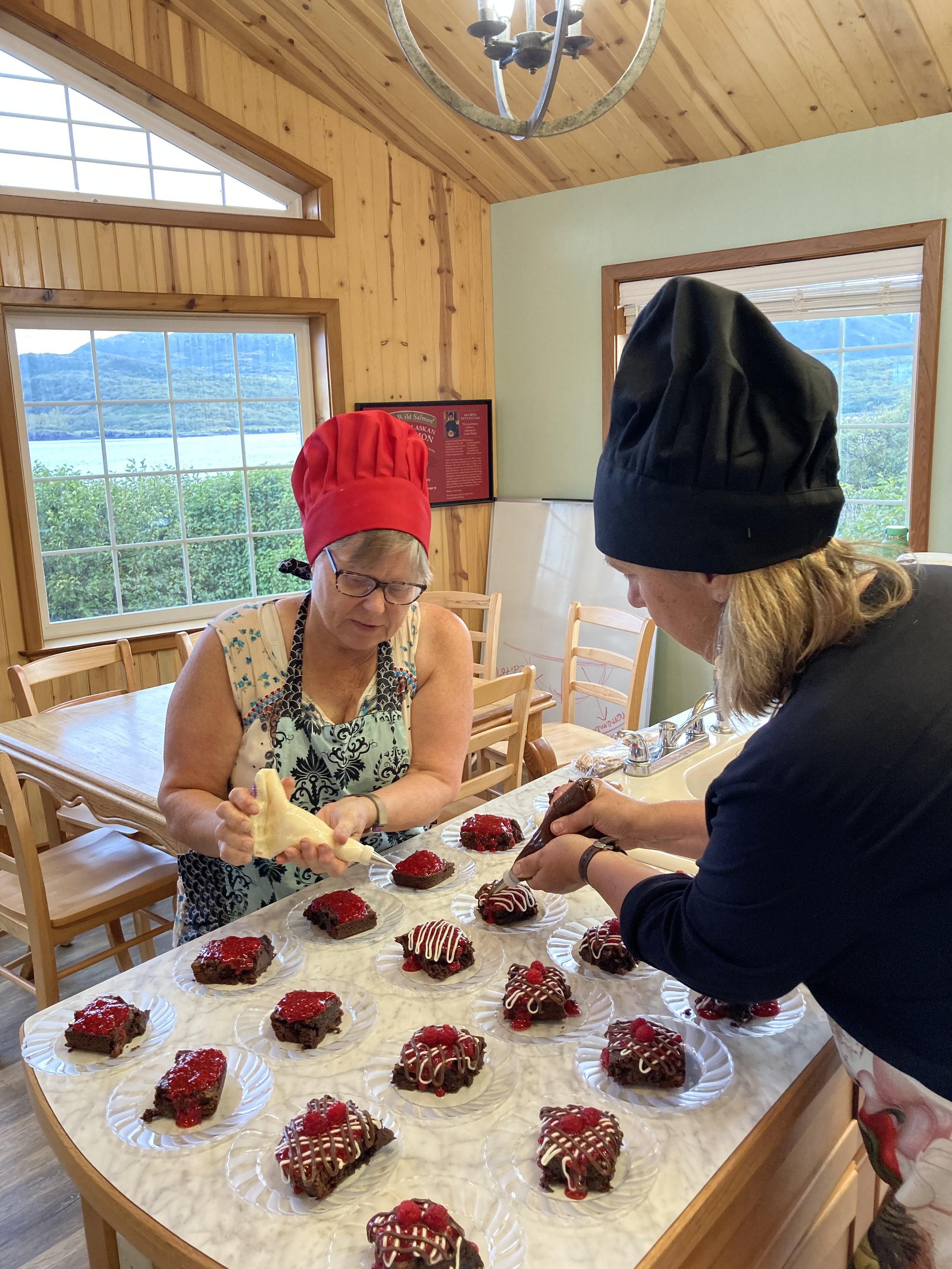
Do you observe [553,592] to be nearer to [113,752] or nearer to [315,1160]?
[113,752]

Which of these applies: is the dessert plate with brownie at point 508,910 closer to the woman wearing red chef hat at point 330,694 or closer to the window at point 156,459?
the woman wearing red chef hat at point 330,694

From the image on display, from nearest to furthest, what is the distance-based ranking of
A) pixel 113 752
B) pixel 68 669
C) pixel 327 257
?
1. pixel 113 752
2. pixel 68 669
3. pixel 327 257

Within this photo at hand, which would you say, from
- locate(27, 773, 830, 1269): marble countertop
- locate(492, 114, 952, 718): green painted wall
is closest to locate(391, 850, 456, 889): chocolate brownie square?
locate(27, 773, 830, 1269): marble countertop

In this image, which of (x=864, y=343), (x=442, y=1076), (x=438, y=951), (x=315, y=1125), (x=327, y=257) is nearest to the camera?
(x=315, y=1125)

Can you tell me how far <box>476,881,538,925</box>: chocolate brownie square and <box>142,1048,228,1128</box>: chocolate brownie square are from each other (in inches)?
17.6

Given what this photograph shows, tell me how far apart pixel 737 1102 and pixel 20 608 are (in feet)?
11.0

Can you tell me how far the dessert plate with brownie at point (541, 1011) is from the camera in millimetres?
1099

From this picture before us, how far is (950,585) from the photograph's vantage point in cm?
87

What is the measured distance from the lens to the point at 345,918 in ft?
4.30

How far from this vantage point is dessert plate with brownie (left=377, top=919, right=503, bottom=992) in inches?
47.3

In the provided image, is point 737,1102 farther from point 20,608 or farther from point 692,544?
point 20,608

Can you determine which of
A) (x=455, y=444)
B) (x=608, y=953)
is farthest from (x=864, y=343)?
(x=608, y=953)

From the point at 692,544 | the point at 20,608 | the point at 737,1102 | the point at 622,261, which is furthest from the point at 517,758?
the point at 622,261

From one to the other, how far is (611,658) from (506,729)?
3.39 feet
